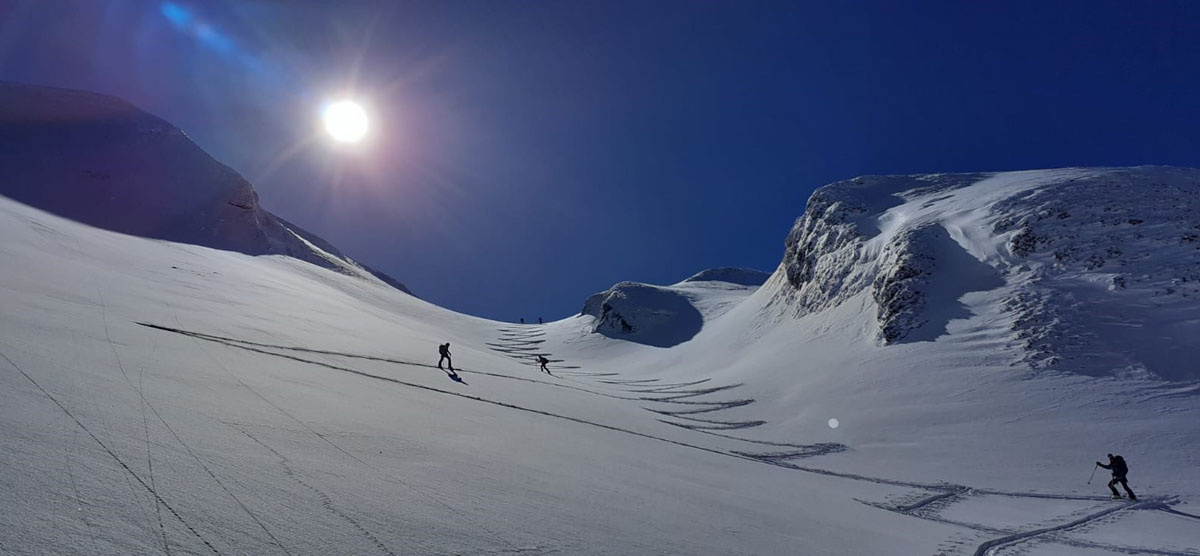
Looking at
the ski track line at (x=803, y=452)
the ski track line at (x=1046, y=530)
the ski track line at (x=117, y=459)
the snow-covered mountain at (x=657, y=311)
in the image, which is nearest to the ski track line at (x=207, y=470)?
the ski track line at (x=117, y=459)

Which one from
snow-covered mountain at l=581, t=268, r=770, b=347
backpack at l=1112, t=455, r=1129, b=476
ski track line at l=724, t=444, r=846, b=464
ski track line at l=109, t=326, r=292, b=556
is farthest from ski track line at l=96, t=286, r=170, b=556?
snow-covered mountain at l=581, t=268, r=770, b=347

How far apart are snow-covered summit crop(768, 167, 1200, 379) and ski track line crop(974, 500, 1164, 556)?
29.7 ft

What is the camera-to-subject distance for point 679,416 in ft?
77.7

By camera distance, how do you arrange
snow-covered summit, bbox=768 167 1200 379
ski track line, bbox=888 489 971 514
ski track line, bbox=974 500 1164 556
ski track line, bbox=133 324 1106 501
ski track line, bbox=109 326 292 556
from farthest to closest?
snow-covered summit, bbox=768 167 1200 379, ski track line, bbox=133 324 1106 501, ski track line, bbox=888 489 971 514, ski track line, bbox=974 500 1164 556, ski track line, bbox=109 326 292 556

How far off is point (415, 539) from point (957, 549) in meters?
7.94

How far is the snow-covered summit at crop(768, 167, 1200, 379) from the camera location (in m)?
20.7

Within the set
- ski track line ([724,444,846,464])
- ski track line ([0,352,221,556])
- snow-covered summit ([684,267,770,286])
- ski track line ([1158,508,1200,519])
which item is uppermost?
snow-covered summit ([684,267,770,286])

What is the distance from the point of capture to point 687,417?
77.5 feet

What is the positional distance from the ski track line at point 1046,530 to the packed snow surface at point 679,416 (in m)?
0.08

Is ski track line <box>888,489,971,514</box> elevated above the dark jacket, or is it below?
below

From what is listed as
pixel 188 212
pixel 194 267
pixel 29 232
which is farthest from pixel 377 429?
pixel 188 212

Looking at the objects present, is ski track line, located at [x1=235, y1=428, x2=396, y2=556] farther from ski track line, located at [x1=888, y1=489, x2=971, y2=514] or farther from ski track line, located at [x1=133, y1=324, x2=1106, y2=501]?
ski track line, located at [x1=888, y1=489, x2=971, y2=514]

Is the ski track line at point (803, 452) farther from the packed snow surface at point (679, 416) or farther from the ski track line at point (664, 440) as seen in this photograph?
the ski track line at point (664, 440)

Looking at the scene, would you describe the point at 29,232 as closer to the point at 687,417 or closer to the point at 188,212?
the point at 687,417
